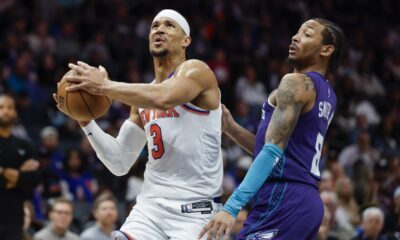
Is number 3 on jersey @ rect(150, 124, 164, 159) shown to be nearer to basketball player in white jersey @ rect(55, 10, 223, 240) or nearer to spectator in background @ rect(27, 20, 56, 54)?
basketball player in white jersey @ rect(55, 10, 223, 240)

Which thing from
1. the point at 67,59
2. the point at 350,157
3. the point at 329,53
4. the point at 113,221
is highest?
the point at 329,53

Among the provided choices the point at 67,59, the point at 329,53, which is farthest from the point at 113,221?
the point at 67,59

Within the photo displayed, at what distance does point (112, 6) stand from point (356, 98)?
5.70 metres

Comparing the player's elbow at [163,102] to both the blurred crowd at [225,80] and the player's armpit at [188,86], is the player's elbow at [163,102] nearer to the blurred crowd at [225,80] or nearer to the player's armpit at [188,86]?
Answer: the player's armpit at [188,86]

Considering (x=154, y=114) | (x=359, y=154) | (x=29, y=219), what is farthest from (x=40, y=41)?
(x=154, y=114)

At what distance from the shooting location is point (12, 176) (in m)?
8.30

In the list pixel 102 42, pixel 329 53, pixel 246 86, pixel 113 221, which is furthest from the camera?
pixel 246 86

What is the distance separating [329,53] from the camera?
Result: 5.63 metres

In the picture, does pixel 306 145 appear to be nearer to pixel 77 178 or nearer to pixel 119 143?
pixel 119 143

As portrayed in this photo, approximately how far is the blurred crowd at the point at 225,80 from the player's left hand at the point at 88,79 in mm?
3935

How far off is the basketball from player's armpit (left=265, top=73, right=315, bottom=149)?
4.44 ft

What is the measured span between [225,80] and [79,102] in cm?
1081

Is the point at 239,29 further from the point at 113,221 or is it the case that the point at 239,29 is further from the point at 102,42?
the point at 113,221

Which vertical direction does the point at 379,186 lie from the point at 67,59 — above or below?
below
